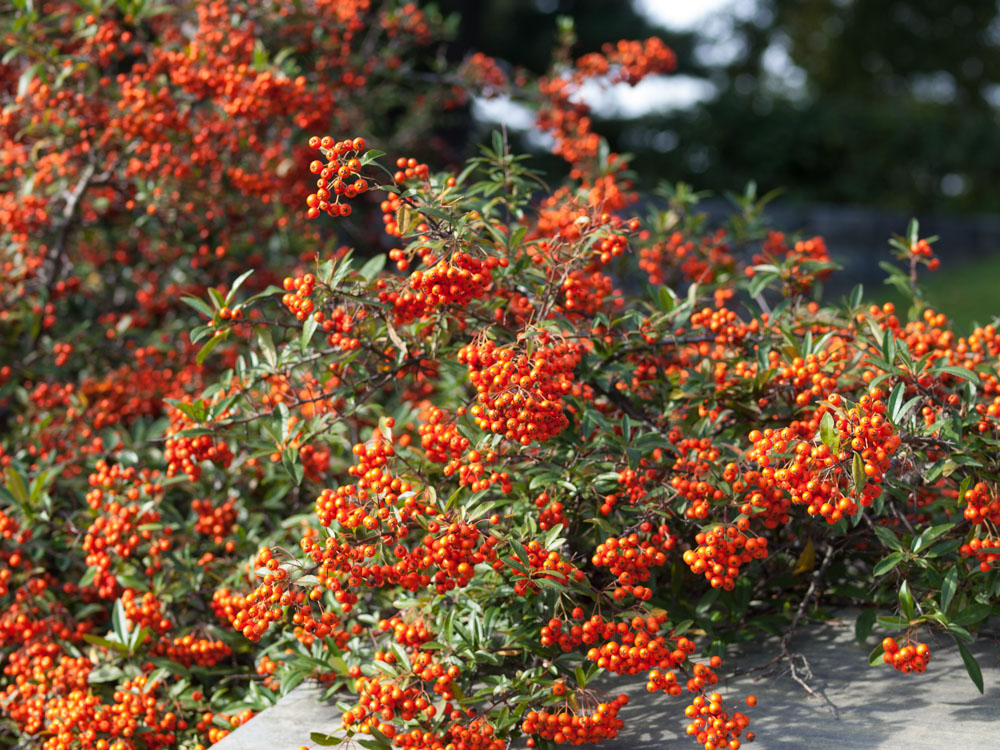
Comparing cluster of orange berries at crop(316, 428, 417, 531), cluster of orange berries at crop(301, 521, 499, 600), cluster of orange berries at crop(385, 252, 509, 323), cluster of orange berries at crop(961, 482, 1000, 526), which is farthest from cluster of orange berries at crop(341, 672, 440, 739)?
cluster of orange berries at crop(961, 482, 1000, 526)

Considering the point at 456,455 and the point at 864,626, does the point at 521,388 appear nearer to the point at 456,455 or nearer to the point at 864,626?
the point at 456,455

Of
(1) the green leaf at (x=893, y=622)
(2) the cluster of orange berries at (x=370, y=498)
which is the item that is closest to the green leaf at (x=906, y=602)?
(1) the green leaf at (x=893, y=622)

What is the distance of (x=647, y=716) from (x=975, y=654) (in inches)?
40.4

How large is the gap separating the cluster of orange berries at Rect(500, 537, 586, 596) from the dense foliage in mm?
13

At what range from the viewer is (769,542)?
290 centimetres

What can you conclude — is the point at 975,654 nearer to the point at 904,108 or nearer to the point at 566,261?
the point at 566,261

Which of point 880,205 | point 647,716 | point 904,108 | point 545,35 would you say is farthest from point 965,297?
point 545,35

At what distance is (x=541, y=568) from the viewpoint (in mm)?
2344

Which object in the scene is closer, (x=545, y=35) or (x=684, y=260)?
(x=684, y=260)

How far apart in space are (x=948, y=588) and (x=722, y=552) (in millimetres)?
670

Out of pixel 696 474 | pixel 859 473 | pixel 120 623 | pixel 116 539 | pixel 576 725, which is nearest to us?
pixel 859 473

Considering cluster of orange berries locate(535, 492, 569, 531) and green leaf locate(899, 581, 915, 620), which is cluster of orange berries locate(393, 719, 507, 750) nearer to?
cluster of orange berries locate(535, 492, 569, 531)

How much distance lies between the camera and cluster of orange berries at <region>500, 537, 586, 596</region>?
7.57 feet

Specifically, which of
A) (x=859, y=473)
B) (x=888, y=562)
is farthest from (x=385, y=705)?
(x=888, y=562)
